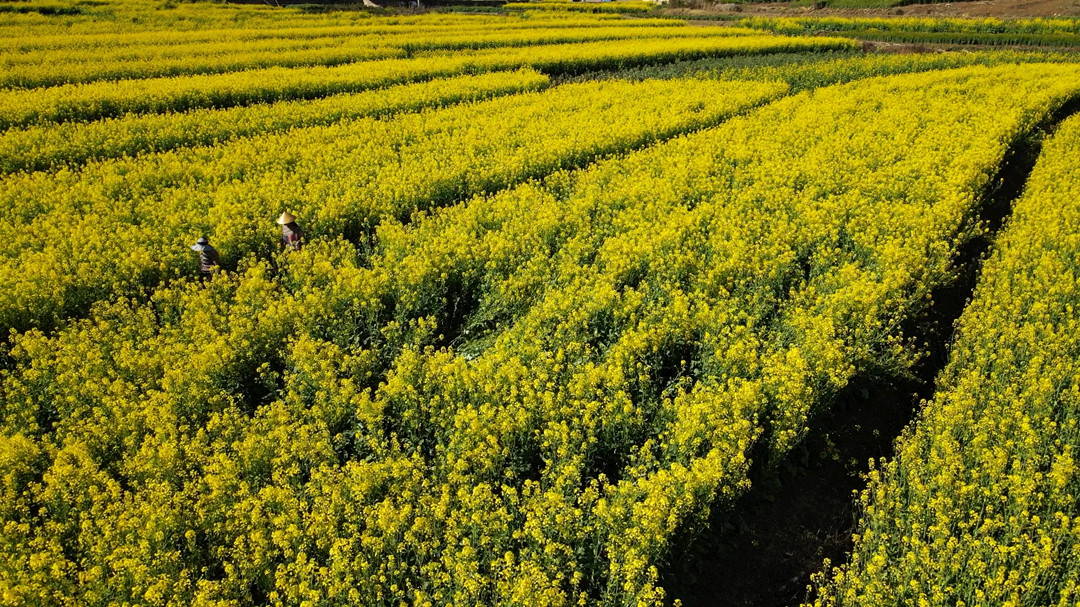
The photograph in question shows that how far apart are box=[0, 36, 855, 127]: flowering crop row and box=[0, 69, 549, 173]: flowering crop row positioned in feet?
4.08

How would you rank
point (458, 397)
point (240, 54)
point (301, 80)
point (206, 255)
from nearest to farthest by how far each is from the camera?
point (458, 397) < point (206, 255) < point (301, 80) < point (240, 54)

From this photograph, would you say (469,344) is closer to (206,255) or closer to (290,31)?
(206,255)

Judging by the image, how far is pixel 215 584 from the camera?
405 cm

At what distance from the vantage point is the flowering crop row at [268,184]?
8.26 metres

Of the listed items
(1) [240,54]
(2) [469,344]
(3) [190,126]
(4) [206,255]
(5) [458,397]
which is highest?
(1) [240,54]

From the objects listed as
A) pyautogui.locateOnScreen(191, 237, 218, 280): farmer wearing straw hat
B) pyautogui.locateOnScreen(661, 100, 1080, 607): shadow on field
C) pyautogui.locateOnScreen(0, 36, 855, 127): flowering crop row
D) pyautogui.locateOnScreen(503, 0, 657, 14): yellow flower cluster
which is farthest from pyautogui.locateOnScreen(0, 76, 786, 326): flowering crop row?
pyautogui.locateOnScreen(503, 0, 657, 14): yellow flower cluster

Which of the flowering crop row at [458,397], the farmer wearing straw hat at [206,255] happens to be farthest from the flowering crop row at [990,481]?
the farmer wearing straw hat at [206,255]

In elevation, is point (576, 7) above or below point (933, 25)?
above

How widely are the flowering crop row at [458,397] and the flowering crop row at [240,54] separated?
16941mm

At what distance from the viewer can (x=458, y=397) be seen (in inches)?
230

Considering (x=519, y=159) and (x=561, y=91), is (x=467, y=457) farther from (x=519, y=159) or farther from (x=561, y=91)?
(x=561, y=91)

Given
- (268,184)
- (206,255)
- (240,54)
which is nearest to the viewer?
(206,255)

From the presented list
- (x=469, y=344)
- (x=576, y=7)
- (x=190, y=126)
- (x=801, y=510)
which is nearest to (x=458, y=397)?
(x=469, y=344)

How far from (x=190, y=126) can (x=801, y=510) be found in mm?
15315
